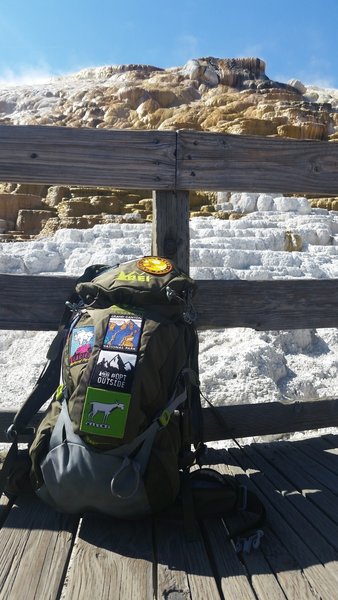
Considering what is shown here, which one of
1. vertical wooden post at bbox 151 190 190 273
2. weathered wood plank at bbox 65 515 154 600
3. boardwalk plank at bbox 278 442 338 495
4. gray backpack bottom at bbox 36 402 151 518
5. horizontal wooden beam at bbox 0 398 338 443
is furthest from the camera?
horizontal wooden beam at bbox 0 398 338 443

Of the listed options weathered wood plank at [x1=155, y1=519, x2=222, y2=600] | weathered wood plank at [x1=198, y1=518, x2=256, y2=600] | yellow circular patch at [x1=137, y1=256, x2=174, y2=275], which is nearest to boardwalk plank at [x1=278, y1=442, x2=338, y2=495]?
weathered wood plank at [x1=198, y1=518, x2=256, y2=600]

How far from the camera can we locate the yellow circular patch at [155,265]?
5.78 ft

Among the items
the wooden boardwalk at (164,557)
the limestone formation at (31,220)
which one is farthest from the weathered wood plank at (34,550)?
the limestone formation at (31,220)

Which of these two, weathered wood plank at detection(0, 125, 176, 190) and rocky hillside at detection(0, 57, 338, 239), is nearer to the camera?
weathered wood plank at detection(0, 125, 176, 190)

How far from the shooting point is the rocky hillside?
18.6m

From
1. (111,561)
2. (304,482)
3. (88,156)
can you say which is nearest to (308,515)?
(304,482)

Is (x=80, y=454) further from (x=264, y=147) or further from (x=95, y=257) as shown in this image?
(x=95, y=257)

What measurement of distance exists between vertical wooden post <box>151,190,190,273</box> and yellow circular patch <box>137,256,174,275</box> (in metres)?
0.18

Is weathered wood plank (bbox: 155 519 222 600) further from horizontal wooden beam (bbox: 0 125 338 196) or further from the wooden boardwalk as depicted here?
horizontal wooden beam (bbox: 0 125 338 196)

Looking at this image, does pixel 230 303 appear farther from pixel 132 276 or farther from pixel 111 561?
pixel 111 561

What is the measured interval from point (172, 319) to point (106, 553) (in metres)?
0.69

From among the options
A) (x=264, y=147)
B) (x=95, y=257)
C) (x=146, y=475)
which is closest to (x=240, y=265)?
(x=95, y=257)

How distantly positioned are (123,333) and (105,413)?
0.24 meters

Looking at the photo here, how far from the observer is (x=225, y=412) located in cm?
216
